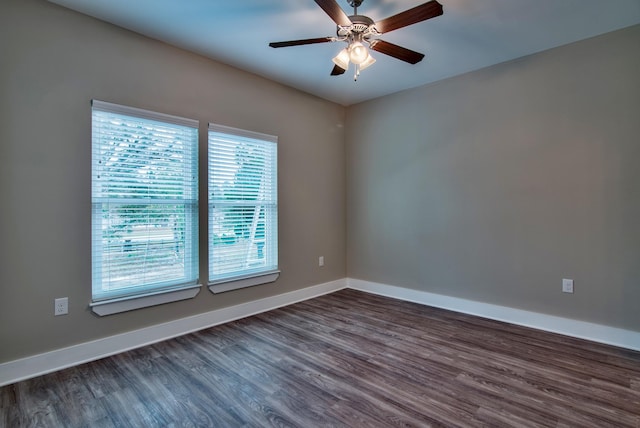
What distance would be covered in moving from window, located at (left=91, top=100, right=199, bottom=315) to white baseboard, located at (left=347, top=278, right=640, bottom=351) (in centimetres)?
255

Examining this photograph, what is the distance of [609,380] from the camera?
216cm

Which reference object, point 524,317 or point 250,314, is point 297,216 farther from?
point 524,317

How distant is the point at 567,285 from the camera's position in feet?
9.62

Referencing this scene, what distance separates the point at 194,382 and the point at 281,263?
1828mm

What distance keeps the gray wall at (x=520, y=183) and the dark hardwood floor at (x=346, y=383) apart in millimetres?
571

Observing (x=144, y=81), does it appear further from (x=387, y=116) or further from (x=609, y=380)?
(x=609, y=380)

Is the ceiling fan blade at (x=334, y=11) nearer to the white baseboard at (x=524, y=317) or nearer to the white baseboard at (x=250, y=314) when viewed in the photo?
the white baseboard at (x=250, y=314)

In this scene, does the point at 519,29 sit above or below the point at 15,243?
above

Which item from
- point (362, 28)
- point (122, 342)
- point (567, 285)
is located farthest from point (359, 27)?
point (122, 342)

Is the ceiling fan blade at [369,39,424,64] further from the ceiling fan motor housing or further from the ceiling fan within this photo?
the ceiling fan motor housing

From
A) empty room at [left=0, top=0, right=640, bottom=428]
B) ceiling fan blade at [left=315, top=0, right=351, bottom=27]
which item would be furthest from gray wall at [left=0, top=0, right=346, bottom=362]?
ceiling fan blade at [left=315, top=0, right=351, bottom=27]

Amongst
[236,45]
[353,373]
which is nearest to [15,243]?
[236,45]

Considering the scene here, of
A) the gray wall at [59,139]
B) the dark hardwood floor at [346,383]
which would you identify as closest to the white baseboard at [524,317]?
the dark hardwood floor at [346,383]

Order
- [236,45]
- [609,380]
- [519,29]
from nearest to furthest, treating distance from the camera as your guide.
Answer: [609,380], [519,29], [236,45]
